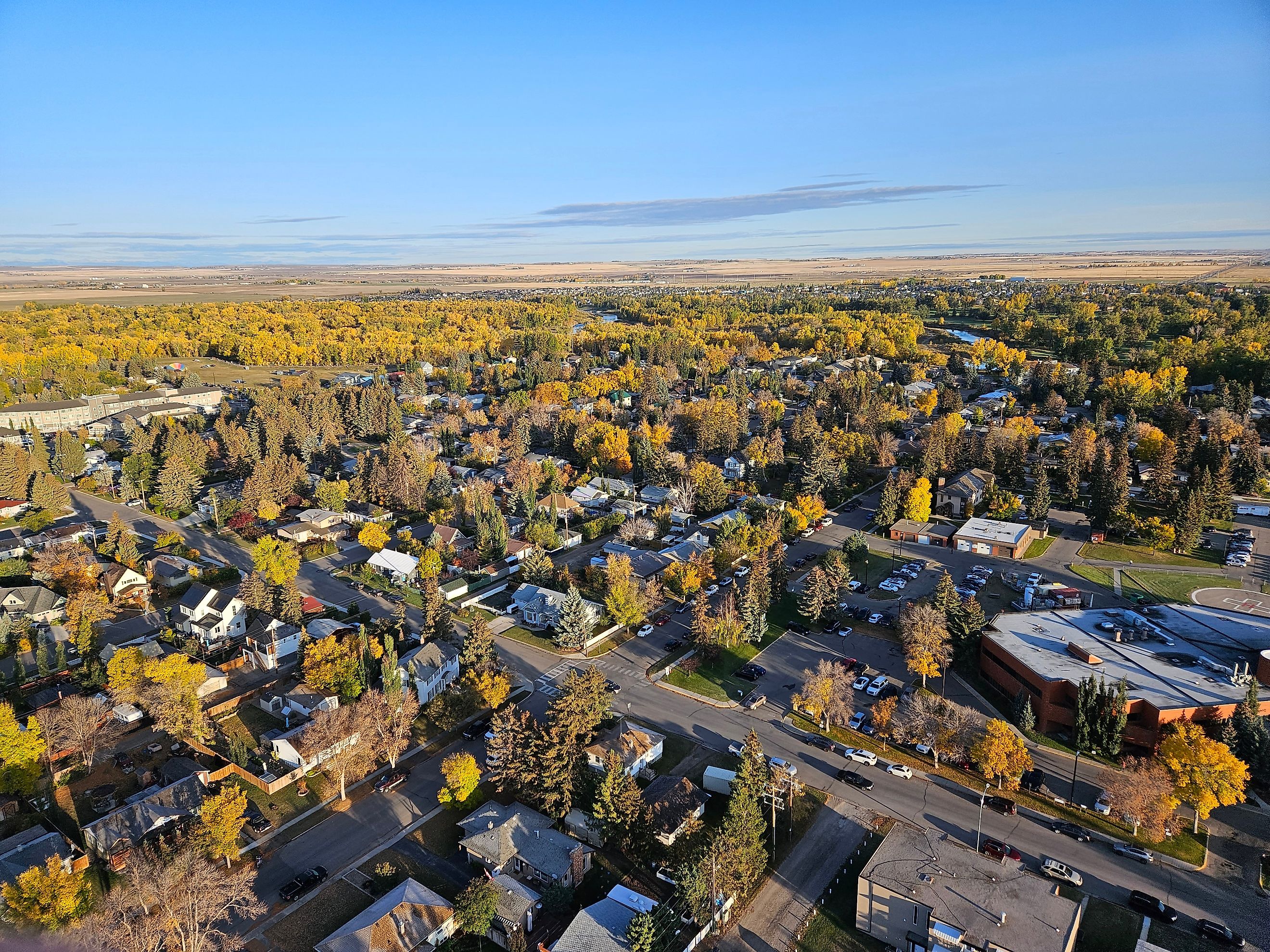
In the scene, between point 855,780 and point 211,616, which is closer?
point 855,780

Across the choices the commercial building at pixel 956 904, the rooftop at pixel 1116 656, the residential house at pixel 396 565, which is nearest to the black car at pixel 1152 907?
the commercial building at pixel 956 904

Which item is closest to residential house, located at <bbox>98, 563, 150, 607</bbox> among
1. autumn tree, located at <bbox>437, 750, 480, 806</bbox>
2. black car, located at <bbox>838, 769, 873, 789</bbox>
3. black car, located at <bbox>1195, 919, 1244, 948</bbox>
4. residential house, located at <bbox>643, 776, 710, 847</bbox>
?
autumn tree, located at <bbox>437, 750, 480, 806</bbox>

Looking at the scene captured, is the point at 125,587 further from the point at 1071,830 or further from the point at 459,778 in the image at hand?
the point at 1071,830

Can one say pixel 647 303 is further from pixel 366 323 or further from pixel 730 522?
pixel 730 522

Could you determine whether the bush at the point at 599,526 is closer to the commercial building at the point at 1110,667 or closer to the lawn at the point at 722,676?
the lawn at the point at 722,676

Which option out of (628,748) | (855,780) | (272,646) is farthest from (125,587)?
(855,780)

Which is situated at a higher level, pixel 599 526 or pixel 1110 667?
pixel 1110 667
